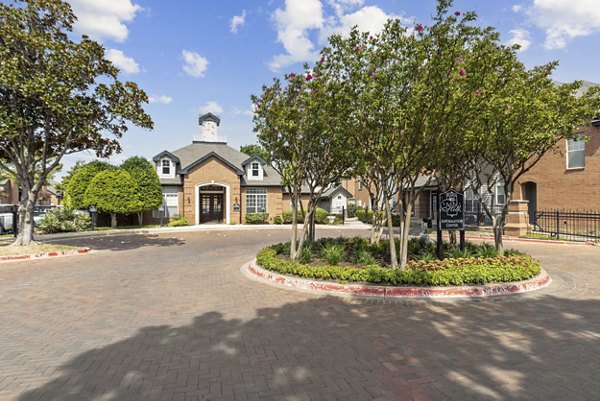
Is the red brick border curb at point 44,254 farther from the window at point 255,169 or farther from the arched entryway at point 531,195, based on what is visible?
the arched entryway at point 531,195

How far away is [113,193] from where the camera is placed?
24.4m

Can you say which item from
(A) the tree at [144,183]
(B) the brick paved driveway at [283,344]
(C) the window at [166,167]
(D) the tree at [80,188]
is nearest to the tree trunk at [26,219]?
(B) the brick paved driveway at [283,344]

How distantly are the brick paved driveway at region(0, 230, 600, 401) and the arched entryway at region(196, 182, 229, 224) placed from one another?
21.2 metres

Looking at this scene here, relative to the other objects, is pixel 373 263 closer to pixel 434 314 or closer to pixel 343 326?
pixel 434 314

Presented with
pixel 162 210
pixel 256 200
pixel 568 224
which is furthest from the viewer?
pixel 256 200

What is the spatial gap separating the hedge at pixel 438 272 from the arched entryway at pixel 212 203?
22105mm

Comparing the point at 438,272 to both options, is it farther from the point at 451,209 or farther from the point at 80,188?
the point at 80,188

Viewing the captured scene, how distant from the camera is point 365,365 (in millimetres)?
4332

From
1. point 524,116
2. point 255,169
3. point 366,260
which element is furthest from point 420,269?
point 255,169

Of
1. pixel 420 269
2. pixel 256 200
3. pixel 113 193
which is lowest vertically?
pixel 420 269

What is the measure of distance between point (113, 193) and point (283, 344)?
23944 mm

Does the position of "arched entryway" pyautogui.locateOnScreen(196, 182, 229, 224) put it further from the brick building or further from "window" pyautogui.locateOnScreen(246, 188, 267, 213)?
"window" pyautogui.locateOnScreen(246, 188, 267, 213)

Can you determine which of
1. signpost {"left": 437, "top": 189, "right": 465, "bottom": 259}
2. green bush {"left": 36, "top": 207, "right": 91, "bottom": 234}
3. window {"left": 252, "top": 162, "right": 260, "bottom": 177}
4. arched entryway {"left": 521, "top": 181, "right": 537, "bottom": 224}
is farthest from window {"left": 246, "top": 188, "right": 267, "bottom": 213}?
signpost {"left": 437, "top": 189, "right": 465, "bottom": 259}

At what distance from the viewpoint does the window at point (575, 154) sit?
19.9 m
